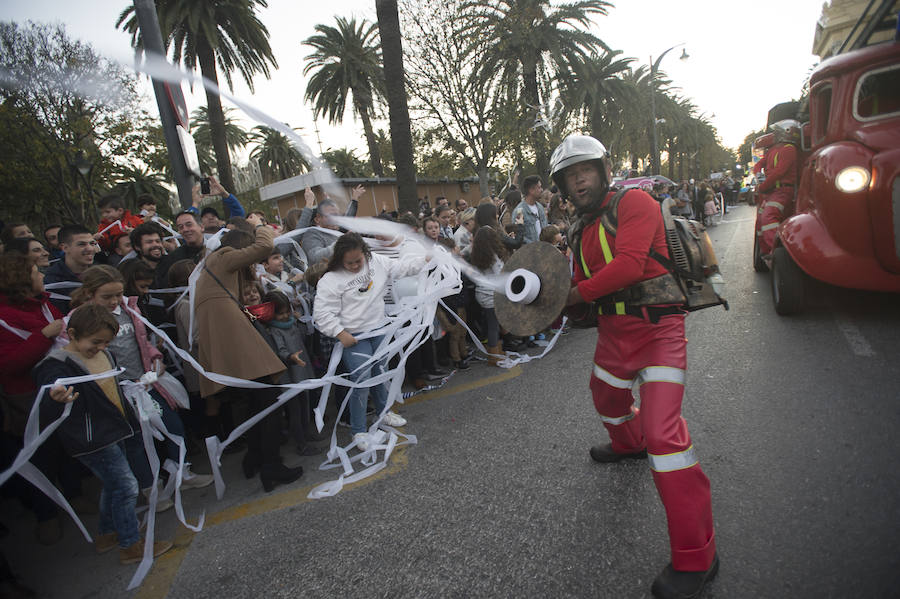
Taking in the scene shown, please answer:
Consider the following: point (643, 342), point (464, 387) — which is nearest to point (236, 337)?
point (464, 387)

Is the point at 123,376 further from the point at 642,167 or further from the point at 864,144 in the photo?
the point at 642,167

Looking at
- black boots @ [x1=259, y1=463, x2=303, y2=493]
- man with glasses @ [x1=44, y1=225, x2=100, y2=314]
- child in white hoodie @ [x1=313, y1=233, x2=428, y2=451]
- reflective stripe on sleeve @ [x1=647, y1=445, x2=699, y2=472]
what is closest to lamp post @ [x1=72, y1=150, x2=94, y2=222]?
man with glasses @ [x1=44, y1=225, x2=100, y2=314]

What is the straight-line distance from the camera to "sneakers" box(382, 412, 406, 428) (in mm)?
3975

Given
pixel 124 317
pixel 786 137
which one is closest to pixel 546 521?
pixel 124 317

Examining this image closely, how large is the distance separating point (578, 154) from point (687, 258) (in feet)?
2.55

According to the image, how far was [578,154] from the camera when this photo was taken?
95.8 inches

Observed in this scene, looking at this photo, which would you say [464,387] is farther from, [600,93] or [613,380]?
[600,93]

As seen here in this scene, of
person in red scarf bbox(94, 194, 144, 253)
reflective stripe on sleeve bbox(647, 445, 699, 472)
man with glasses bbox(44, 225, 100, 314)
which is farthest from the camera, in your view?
person in red scarf bbox(94, 194, 144, 253)

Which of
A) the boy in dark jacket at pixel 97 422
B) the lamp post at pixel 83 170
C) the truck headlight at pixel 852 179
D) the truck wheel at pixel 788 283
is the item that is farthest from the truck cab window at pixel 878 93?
the lamp post at pixel 83 170

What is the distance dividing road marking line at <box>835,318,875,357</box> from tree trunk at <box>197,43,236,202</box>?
13.6m

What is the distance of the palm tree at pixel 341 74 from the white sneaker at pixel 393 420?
1836cm

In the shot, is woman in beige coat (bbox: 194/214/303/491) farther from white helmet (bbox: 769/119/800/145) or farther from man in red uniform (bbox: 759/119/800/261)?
white helmet (bbox: 769/119/800/145)

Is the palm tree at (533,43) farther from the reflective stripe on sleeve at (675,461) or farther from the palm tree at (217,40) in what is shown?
the reflective stripe on sleeve at (675,461)

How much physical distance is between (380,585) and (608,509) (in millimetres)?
1259
